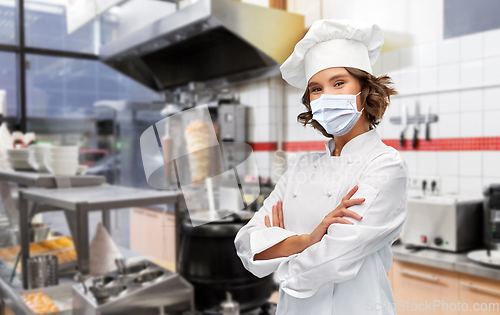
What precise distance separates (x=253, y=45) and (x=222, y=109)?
86cm

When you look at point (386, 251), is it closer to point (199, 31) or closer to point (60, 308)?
point (60, 308)

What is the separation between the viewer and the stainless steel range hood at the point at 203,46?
276 centimetres

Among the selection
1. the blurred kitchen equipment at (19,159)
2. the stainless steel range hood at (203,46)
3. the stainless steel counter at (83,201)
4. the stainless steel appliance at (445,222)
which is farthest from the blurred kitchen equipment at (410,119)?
the blurred kitchen equipment at (19,159)

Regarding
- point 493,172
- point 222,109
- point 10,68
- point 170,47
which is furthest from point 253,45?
point 10,68

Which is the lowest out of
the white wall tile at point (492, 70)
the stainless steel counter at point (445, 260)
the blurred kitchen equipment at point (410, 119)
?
the stainless steel counter at point (445, 260)

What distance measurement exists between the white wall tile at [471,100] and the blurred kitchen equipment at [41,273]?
7.26 feet

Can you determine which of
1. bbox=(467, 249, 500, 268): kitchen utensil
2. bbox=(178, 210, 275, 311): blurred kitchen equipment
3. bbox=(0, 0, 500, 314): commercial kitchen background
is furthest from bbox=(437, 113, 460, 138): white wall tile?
bbox=(178, 210, 275, 311): blurred kitchen equipment

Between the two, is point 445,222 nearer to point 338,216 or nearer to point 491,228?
point 491,228

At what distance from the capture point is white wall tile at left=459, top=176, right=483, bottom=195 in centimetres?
212

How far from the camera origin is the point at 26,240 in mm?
1976

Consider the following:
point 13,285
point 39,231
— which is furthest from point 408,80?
point 13,285

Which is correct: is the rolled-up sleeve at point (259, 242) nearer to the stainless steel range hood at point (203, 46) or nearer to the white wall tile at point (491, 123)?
the stainless steel range hood at point (203, 46)

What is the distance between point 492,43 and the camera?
6.61 ft

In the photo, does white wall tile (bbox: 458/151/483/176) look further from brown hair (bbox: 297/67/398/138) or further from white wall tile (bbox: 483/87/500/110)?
brown hair (bbox: 297/67/398/138)
